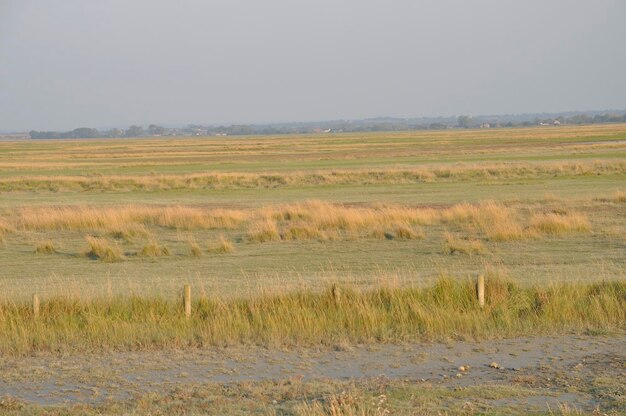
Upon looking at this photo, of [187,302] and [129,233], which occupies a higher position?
[187,302]

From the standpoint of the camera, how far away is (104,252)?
22453 mm

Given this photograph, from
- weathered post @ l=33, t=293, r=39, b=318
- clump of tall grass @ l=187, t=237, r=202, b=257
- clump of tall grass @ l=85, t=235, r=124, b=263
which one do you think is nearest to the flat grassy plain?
clump of tall grass @ l=187, t=237, r=202, b=257

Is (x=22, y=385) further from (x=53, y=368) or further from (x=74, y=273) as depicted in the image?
(x=74, y=273)

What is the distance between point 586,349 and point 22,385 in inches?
294

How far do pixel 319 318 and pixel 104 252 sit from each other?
410 inches

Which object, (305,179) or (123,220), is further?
(305,179)

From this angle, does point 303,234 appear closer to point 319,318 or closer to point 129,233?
point 129,233

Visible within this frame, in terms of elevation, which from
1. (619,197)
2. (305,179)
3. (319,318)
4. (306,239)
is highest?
(319,318)

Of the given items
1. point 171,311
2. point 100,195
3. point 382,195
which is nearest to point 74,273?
point 171,311

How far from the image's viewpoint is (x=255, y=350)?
12523mm

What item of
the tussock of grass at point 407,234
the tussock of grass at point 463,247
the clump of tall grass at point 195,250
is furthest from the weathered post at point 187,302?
the tussock of grass at point 407,234

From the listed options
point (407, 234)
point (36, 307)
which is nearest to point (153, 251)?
point (407, 234)

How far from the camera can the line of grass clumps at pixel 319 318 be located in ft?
42.4

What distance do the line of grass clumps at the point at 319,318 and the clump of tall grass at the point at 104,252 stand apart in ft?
25.5
